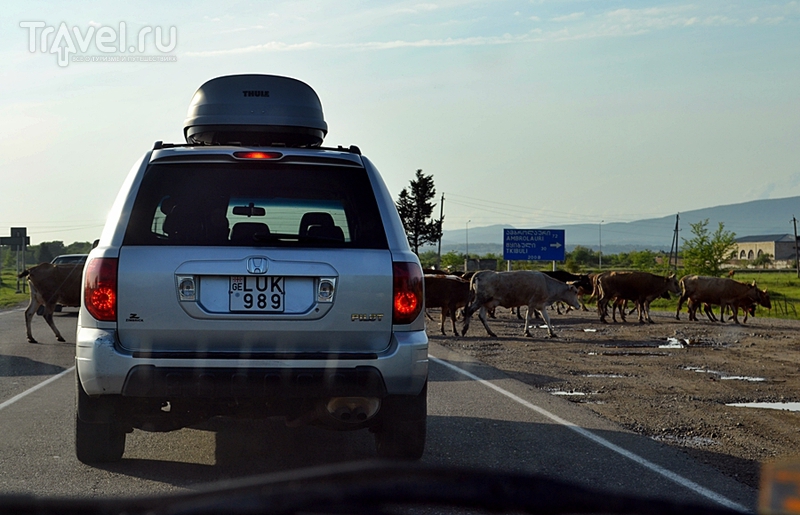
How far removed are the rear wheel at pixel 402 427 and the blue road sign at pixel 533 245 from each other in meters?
52.0

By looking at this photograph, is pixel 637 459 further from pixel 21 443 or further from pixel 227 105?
pixel 227 105

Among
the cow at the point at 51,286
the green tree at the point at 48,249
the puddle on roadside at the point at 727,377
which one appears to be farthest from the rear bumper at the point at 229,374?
the green tree at the point at 48,249

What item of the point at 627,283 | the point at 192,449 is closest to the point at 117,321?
the point at 192,449

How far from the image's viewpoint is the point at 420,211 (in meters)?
104

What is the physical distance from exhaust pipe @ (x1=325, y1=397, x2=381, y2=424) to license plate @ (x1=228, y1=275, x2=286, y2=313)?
67cm

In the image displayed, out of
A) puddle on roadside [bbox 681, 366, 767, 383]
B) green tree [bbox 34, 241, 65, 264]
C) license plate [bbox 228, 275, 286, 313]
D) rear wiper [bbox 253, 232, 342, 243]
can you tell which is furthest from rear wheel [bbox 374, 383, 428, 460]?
green tree [bbox 34, 241, 65, 264]

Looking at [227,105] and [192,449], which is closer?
[192,449]

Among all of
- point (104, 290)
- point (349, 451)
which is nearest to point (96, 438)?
point (104, 290)

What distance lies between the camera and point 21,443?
763 cm

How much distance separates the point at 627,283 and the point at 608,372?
20794mm

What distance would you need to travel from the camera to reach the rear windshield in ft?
19.4

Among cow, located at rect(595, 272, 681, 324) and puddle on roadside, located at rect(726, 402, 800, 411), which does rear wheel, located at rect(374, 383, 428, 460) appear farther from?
cow, located at rect(595, 272, 681, 324)

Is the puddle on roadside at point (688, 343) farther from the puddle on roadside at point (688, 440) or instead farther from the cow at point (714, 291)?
the puddle on roadside at point (688, 440)

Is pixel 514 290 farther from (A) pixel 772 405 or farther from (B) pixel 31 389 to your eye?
(B) pixel 31 389
